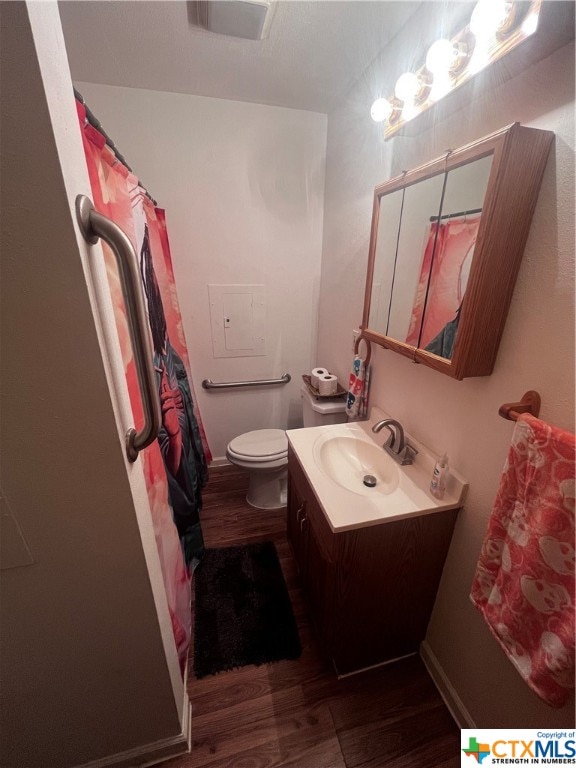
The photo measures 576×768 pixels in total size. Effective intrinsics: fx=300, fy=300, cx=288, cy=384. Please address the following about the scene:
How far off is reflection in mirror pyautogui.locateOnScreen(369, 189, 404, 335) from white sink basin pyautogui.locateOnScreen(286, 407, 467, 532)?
0.44 meters

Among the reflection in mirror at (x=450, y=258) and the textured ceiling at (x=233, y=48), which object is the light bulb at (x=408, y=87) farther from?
the reflection in mirror at (x=450, y=258)

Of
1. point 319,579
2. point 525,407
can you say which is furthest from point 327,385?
point 525,407

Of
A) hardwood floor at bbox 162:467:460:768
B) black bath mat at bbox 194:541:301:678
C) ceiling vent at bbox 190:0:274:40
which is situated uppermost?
ceiling vent at bbox 190:0:274:40

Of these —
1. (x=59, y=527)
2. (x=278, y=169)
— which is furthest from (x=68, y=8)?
(x=59, y=527)

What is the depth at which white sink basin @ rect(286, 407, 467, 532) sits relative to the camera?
3.08 feet

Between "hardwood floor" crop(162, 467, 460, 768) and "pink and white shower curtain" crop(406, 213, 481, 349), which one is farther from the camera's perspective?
"hardwood floor" crop(162, 467, 460, 768)

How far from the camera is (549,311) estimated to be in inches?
27.5

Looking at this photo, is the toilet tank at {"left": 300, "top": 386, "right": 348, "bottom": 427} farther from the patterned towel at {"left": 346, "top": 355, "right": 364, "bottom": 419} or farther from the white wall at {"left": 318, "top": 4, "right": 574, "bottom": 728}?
the white wall at {"left": 318, "top": 4, "right": 574, "bottom": 728}

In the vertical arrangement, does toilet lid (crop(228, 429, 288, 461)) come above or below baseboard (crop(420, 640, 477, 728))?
above

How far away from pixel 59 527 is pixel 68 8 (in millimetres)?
1690

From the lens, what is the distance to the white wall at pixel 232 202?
159 cm

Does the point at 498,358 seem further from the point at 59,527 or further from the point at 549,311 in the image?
the point at 59,527

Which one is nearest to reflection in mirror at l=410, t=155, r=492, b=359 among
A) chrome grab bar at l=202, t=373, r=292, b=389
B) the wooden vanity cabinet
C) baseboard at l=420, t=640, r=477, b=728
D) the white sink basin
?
the white sink basin

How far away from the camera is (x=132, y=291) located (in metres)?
0.52
